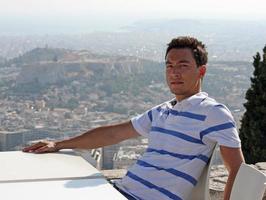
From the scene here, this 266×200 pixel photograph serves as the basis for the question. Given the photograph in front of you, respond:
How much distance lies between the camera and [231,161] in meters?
2.22

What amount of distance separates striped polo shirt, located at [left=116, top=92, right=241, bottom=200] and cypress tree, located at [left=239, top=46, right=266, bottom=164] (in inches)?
161

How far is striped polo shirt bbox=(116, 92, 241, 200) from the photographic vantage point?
90.9 inches

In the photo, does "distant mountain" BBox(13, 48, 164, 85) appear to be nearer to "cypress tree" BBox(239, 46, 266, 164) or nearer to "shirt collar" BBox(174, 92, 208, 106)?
"cypress tree" BBox(239, 46, 266, 164)

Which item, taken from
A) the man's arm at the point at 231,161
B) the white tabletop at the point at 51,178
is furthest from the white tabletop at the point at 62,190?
the man's arm at the point at 231,161

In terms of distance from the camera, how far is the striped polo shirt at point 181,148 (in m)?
2.31

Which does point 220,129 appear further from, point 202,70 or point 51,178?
point 51,178

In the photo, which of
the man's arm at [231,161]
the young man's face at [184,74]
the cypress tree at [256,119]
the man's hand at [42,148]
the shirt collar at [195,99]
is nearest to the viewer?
the man's arm at [231,161]

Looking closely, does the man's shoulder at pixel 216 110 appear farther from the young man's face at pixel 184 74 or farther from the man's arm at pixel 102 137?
the man's arm at pixel 102 137

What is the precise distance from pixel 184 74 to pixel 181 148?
0.34 m

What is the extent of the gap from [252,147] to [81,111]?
14.9 m

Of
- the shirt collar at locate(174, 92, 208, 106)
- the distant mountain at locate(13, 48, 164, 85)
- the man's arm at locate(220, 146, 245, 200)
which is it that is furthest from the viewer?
the distant mountain at locate(13, 48, 164, 85)

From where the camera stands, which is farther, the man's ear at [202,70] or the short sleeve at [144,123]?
the short sleeve at [144,123]

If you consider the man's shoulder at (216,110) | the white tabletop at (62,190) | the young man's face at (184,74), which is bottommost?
the white tabletop at (62,190)

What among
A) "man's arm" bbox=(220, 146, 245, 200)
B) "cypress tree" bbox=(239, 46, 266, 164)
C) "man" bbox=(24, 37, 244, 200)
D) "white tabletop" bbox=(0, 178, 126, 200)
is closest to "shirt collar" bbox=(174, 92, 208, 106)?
"man" bbox=(24, 37, 244, 200)
